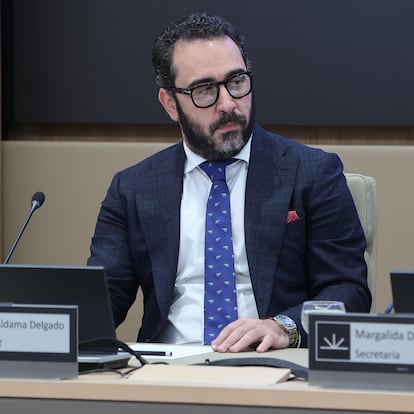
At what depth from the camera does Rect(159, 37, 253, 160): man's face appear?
268 centimetres

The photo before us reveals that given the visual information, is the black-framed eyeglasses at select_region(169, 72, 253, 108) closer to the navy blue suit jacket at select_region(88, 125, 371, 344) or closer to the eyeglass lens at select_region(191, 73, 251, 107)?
the eyeglass lens at select_region(191, 73, 251, 107)

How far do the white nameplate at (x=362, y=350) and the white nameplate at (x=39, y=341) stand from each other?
0.39 m

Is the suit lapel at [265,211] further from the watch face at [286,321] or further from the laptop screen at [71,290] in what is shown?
the laptop screen at [71,290]

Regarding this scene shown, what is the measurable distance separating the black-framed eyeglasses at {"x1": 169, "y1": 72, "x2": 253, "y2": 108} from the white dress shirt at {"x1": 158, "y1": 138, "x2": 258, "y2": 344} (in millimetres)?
163

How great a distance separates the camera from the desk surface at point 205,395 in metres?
1.52

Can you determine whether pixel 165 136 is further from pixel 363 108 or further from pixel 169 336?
pixel 169 336

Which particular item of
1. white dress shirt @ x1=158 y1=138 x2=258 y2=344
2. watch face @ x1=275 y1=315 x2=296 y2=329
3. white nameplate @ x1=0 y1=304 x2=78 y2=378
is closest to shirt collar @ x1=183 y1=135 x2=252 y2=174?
white dress shirt @ x1=158 y1=138 x2=258 y2=344

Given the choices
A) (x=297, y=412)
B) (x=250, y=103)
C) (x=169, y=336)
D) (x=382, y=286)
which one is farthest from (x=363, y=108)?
(x=297, y=412)

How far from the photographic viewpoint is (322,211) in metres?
2.69

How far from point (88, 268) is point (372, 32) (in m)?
2.16

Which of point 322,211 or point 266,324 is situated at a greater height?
point 322,211

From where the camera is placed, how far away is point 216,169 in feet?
9.01

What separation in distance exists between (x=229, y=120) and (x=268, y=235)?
0.32 m

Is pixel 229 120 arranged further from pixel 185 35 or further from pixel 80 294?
pixel 80 294
